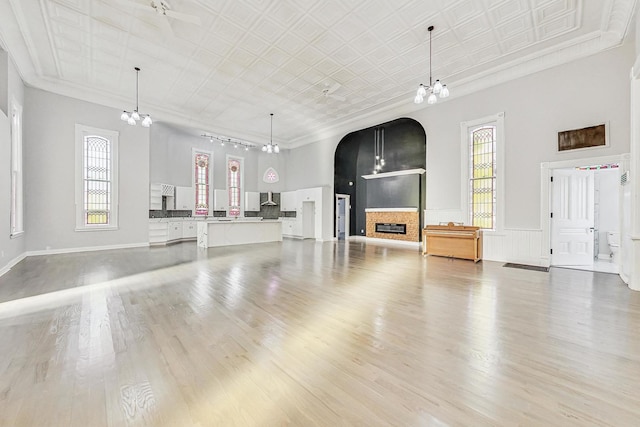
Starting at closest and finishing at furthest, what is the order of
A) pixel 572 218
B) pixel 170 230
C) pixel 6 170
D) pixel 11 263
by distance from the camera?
pixel 6 170
pixel 11 263
pixel 572 218
pixel 170 230

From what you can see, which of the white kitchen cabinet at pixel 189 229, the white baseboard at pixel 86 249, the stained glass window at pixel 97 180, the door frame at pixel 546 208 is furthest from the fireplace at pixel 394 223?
the stained glass window at pixel 97 180

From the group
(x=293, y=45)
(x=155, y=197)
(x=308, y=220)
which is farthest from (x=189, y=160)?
(x=293, y=45)

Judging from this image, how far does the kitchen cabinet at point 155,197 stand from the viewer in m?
8.76

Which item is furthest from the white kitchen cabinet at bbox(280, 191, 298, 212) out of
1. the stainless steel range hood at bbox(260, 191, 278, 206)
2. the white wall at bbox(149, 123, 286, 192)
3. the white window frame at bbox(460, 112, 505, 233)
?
the white window frame at bbox(460, 112, 505, 233)

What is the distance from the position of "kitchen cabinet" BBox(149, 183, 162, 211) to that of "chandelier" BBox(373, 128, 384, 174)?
8.23 metres

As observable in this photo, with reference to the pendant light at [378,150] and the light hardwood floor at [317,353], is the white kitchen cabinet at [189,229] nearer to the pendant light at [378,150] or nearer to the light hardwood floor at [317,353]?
the light hardwood floor at [317,353]

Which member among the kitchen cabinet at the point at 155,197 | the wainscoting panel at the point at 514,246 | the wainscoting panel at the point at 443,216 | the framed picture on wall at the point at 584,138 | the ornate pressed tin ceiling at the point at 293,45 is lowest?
the wainscoting panel at the point at 514,246

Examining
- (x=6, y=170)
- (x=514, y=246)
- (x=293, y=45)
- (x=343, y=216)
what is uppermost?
(x=293, y=45)

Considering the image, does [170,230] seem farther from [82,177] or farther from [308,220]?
[308,220]

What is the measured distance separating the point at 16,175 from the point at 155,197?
3305 mm

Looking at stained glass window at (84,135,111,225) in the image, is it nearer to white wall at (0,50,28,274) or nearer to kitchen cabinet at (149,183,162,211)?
kitchen cabinet at (149,183,162,211)

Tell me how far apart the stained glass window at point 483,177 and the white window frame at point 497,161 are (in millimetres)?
93

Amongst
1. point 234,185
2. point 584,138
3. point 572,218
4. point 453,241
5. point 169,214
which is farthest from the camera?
point 234,185

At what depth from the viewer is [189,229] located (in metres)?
10.3
